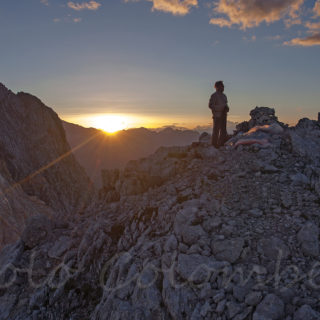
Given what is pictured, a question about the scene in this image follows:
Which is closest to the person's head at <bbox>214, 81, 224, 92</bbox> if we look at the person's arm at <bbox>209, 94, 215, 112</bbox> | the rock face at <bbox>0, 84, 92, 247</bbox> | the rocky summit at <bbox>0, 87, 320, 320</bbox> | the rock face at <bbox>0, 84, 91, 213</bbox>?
the person's arm at <bbox>209, 94, 215, 112</bbox>

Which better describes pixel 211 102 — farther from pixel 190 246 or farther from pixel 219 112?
pixel 190 246

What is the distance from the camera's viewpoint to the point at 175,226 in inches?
265

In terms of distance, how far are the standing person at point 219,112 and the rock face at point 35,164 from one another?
30.0m

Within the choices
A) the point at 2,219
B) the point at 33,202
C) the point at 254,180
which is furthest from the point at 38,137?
the point at 254,180

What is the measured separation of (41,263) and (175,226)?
5133mm

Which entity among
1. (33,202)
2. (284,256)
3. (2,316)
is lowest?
(33,202)

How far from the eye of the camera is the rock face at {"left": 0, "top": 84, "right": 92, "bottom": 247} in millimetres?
40281

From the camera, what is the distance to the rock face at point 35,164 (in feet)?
132

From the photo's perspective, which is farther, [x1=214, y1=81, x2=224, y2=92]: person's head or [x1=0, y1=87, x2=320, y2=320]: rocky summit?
[x1=214, y1=81, x2=224, y2=92]: person's head

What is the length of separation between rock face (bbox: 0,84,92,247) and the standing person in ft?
98.5

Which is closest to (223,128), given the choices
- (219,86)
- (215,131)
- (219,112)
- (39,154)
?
(215,131)

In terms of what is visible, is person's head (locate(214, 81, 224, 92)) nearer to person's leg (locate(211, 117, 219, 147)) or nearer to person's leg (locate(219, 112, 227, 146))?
person's leg (locate(219, 112, 227, 146))

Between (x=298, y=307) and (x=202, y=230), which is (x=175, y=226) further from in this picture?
(x=298, y=307)

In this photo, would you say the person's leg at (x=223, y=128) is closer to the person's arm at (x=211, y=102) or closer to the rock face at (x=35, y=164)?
the person's arm at (x=211, y=102)
